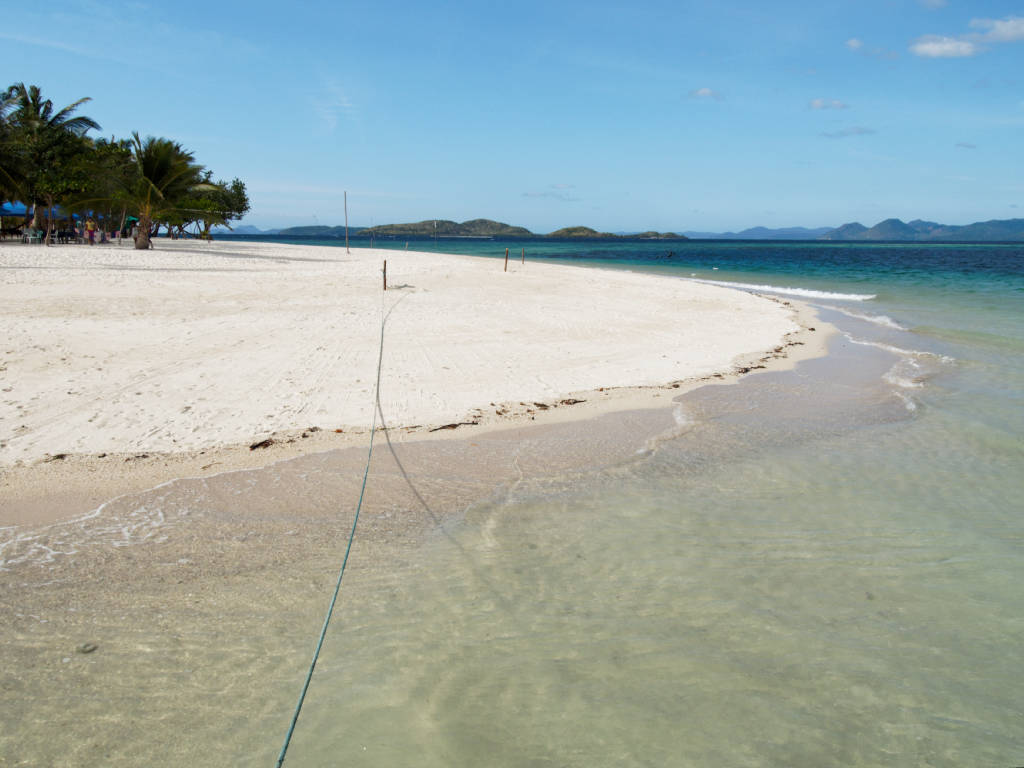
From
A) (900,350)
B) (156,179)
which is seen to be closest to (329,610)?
(900,350)

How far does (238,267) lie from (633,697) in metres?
23.4

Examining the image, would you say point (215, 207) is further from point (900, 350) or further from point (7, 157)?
point (900, 350)

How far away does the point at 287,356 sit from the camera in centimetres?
905

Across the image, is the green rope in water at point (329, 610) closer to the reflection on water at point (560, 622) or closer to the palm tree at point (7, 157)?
the reflection on water at point (560, 622)

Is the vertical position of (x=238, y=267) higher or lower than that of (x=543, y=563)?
higher

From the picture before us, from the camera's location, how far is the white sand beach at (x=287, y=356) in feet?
20.6

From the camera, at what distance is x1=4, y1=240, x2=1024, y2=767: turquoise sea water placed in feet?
9.02

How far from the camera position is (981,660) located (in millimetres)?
3334

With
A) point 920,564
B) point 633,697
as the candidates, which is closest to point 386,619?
point 633,697

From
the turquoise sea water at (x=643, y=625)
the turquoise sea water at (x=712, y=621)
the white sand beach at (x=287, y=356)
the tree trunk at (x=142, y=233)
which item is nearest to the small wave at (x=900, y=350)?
the white sand beach at (x=287, y=356)

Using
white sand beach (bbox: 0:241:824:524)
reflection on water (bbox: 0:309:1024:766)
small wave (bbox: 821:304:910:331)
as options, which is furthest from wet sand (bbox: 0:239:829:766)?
small wave (bbox: 821:304:910:331)

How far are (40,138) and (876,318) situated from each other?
3735 cm

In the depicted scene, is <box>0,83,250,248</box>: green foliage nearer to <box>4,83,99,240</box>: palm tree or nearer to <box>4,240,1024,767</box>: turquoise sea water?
<box>4,83,99,240</box>: palm tree

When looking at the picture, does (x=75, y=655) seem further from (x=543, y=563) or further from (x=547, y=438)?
(x=547, y=438)
